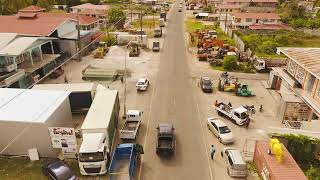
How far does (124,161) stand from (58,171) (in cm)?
493

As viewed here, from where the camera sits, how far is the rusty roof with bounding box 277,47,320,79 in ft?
90.2

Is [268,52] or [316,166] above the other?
[268,52]

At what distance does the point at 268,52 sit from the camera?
5425cm

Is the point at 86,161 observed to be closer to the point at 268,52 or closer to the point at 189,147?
the point at 189,147

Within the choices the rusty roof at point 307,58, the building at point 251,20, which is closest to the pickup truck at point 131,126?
the rusty roof at point 307,58

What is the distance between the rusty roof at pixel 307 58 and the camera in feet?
90.2

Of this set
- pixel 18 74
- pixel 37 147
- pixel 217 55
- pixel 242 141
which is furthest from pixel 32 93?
pixel 217 55

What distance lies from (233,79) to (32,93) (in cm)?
2629

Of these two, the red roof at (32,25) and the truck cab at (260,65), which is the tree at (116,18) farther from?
the truck cab at (260,65)

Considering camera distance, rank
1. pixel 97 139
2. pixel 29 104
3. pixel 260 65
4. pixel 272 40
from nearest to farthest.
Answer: pixel 97 139, pixel 29 104, pixel 260 65, pixel 272 40

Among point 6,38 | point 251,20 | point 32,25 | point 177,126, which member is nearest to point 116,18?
point 32,25

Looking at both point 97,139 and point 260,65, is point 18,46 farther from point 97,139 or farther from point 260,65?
point 260,65

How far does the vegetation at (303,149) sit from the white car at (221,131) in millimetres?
4172

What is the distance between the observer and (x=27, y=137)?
23750 millimetres
